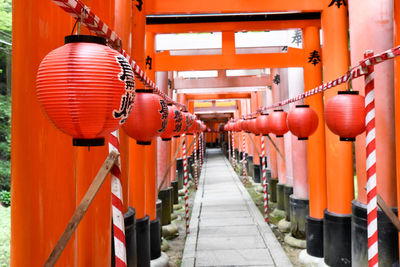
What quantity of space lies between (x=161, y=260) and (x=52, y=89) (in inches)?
202

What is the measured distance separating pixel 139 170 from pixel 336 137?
3.14m

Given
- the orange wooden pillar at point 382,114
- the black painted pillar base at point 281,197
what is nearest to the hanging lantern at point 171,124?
the orange wooden pillar at point 382,114

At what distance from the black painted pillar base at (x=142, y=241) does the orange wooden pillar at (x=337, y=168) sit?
9.53 ft

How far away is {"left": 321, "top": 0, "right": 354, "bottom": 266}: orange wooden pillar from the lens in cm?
488

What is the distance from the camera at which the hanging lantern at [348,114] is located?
3135 mm

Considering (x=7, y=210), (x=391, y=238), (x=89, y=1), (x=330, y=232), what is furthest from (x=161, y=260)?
(x=7, y=210)

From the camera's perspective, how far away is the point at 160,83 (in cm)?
833

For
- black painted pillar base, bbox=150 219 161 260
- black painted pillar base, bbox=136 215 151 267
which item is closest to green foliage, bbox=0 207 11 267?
black painted pillar base, bbox=150 219 161 260

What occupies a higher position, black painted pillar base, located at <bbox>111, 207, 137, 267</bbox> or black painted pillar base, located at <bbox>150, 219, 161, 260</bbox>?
black painted pillar base, located at <bbox>111, 207, 137, 267</bbox>

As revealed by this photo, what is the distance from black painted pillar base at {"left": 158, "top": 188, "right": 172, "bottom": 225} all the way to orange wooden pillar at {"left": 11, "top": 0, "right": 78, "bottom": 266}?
6.57 metres

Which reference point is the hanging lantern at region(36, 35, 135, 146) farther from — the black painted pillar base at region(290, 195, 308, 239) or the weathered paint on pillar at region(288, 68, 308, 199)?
the black painted pillar base at region(290, 195, 308, 239)

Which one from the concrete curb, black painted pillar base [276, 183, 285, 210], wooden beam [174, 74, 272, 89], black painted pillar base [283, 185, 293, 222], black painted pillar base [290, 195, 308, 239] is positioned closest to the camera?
the concrete curb

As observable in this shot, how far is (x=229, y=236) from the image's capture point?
25.2 ft

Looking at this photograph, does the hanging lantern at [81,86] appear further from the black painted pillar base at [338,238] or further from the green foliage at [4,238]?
the green foliage at [4,238]
